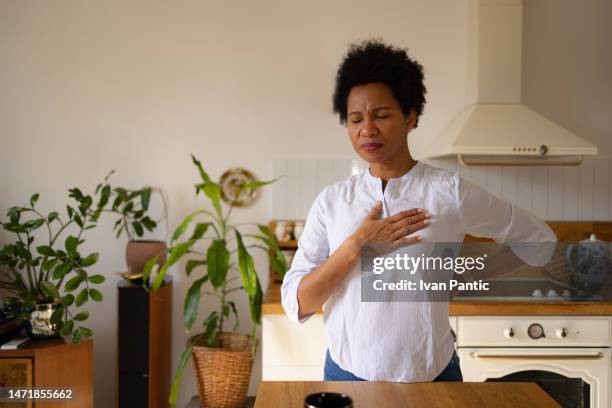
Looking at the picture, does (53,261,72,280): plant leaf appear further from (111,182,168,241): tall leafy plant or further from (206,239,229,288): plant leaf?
(206,239,229,288): plant leaf

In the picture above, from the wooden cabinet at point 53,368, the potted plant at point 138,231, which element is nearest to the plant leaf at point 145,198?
A: the potted plant at point 138,231

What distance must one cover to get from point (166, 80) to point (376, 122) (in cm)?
200

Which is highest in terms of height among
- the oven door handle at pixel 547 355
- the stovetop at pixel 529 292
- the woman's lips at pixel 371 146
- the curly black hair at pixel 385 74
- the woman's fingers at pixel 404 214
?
the curly black hair at pixel 385 74

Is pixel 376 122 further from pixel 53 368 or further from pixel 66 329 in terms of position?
pixel 53 368

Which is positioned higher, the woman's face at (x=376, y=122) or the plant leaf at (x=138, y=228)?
the woman's face at (x=376, y=122)

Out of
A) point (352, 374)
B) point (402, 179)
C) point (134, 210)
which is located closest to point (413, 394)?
point (352, 374)

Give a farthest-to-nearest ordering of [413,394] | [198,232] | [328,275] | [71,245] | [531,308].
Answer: [198,232] < [71,245] < [531,308] < [328,275] < [413,394]

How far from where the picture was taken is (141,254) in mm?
2801

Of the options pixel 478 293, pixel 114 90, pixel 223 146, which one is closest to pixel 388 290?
pixel 478 293

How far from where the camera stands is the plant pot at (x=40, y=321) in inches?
97.4

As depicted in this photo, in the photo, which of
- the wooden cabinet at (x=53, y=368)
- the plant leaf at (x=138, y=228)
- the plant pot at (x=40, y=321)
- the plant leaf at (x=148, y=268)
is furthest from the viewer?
the plant leaf at (x=138, y=228)

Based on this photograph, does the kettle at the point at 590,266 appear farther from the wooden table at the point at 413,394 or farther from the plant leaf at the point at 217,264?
the wooden table at the point at 413,394

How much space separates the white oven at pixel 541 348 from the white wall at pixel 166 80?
1.19 meters

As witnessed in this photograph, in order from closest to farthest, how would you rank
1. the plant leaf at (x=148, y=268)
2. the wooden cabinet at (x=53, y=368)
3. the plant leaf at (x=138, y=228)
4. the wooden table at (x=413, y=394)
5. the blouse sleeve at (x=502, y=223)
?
the wooden table at (x=413, y=394) < the blouse sleeve at (x=502, y=223) < the wooden cabinet at (x=53, y=368) < the plant leaf at (x=148, y=268) < the plant leaf at (x=138, y=228)
